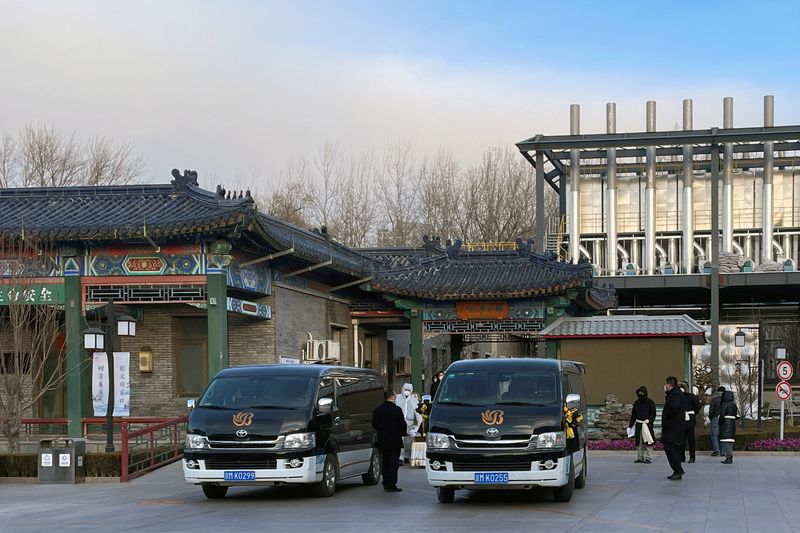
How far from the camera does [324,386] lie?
1623 centimetres

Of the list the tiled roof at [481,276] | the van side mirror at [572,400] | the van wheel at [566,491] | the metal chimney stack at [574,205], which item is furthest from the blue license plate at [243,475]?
the metal chimney stack at [574,205]

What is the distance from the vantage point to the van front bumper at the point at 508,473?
1407cm

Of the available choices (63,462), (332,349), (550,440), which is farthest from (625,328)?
(550,440)

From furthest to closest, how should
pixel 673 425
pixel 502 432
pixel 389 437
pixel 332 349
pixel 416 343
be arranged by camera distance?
1. pixel 416 343
2. pixel 332 349
3. pixel 673 425
4. pixel 389 437
5. pixel 502 432

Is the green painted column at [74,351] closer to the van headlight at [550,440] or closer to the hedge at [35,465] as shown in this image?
the hedge at [35,465]

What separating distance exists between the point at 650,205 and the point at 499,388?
3846 centimetres

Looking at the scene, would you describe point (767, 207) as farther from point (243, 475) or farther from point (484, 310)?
point (243, 475)

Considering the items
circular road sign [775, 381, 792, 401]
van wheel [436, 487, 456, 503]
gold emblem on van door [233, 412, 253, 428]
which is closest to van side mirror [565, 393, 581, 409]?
van wheel [436, 487, 456, 503]

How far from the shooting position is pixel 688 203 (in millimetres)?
51438

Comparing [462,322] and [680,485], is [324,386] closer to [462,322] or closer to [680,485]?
[680,485]

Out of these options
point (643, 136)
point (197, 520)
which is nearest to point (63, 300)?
point (197, 520)

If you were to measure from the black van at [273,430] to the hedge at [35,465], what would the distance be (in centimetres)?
401

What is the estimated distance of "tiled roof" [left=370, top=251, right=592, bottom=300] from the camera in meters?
29.8

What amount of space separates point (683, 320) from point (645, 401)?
654 centimetres
